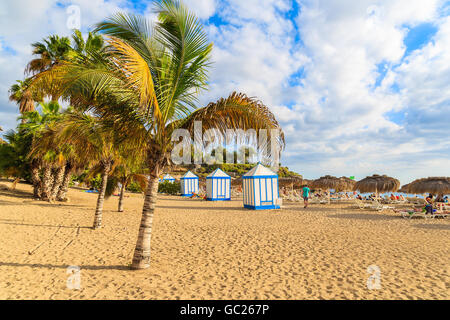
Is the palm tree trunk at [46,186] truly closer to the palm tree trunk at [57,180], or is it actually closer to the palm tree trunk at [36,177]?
the palm tree trunk at [57,180]

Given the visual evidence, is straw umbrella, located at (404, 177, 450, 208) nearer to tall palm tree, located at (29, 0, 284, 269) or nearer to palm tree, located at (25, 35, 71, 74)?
tall palm tree, located at (29, 0, 284, 269)

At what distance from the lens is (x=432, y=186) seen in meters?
15.2

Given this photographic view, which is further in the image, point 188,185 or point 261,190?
point 188,185

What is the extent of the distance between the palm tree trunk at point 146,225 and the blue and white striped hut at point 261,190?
1120 centimetres

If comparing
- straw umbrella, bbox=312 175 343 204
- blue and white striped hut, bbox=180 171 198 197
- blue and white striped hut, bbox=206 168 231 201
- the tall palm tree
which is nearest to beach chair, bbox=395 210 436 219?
straw umbrella, bbox=312 175 343 204

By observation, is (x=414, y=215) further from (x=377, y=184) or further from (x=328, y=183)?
(x=328, y=183)

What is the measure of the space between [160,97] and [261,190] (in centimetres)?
1187

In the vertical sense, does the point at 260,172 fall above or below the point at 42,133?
below

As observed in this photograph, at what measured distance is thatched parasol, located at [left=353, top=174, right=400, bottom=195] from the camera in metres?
18.4

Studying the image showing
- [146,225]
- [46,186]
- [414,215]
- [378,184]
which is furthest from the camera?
[378,184]

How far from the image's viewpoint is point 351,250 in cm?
653

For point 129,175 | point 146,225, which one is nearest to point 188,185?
point 129,175
